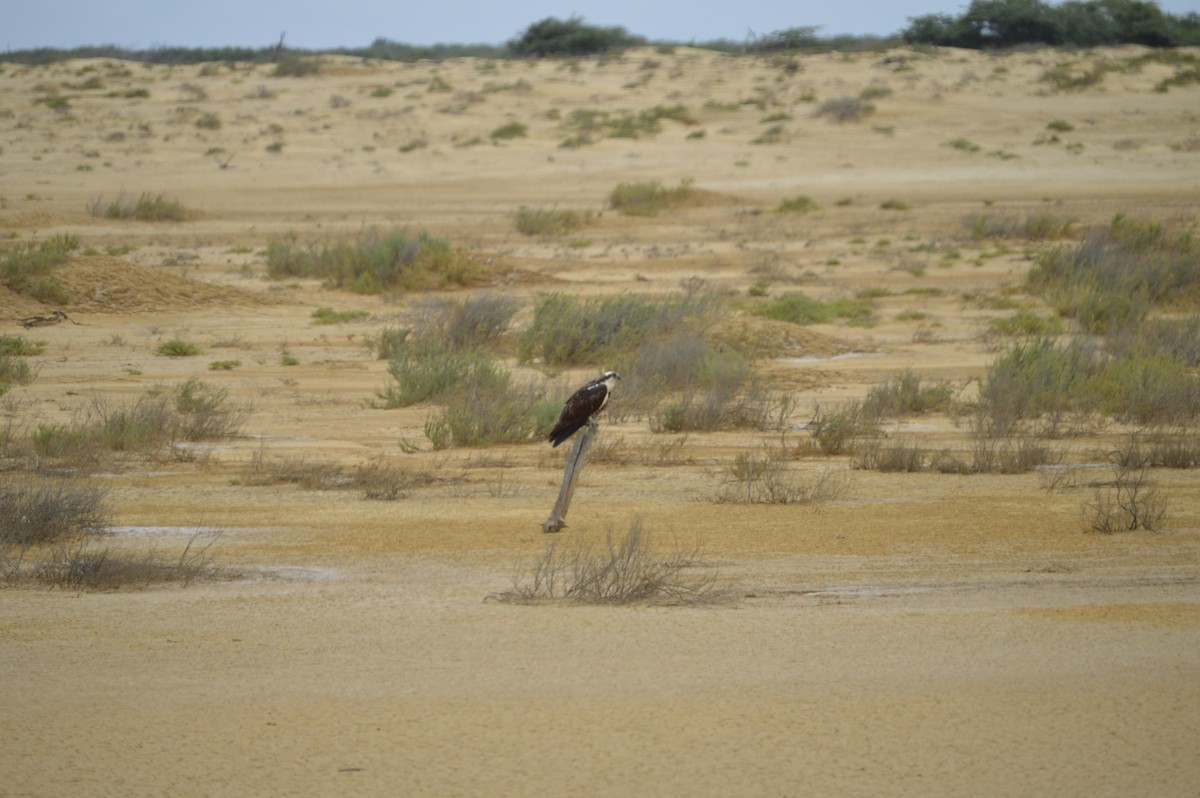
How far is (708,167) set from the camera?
3866 cm

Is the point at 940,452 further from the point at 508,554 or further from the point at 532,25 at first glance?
the point at 532,25

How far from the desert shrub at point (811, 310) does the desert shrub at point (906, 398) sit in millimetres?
4705

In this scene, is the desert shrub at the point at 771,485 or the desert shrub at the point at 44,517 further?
the desert shrub at the point at 771,485

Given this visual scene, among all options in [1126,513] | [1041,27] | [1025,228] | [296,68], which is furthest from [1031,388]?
[1041,27]

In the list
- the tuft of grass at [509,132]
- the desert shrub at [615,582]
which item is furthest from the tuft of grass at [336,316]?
the tuft of grass at [509,132]

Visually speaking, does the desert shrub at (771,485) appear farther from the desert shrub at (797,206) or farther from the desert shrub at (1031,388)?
the desert shrub at (797,206)

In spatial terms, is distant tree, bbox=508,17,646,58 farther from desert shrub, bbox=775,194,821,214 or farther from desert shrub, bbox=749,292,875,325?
desert shrub, bbox=749,292,875,325

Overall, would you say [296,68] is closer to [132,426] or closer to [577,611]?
[132,426]

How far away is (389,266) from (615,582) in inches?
653

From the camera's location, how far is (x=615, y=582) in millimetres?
7602

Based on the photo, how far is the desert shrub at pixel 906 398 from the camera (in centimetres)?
1456

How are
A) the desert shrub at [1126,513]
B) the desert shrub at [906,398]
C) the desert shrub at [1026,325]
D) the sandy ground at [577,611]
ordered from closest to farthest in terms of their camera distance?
the sandy ground at [577,611]
the desert shrub at [1126,513]
the desert shrub at [906,398]
the desert shrub at [1026,325]

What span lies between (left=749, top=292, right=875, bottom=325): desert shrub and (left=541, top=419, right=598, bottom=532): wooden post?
1087 cm

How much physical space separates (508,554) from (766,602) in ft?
6.27
